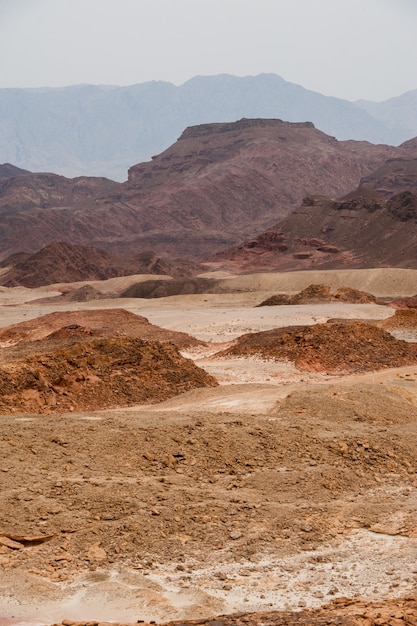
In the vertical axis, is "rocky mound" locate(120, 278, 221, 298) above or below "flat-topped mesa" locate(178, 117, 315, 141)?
below

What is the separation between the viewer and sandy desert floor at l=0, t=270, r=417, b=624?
8.19 meters

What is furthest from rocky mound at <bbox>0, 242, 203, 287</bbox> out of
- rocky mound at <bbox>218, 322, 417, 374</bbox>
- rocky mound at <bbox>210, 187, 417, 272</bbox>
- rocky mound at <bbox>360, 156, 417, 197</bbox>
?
rocky mound at <bbox>218, 322, 417, 374</bbox>

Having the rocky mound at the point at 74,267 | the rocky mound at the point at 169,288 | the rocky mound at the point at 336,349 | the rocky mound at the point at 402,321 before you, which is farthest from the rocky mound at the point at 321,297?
the rocky mound at the point at 74,267

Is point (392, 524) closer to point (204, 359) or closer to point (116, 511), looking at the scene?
point (116, 511)

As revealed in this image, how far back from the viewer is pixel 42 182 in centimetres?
15550

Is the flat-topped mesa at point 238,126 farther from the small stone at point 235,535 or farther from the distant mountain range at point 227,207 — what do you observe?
the small stone at point 235,535

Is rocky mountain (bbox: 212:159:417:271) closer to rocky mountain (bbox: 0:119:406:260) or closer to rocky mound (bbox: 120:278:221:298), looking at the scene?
rocky mound (bbox: 120:278:221:298)

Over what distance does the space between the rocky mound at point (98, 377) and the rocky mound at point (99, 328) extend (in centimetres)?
917

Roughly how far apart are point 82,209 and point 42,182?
797 inches

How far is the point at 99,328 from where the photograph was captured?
34719 mm

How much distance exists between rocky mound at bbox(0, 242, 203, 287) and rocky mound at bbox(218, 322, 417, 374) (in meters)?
59.9

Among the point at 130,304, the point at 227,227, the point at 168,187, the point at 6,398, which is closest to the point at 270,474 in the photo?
the point at 6,398

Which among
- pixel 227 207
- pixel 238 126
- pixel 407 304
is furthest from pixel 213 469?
pixel 238 126

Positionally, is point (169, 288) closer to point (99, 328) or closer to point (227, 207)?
point (99, 328)
